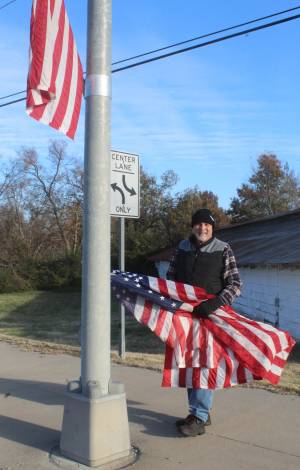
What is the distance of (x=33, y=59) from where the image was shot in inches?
200

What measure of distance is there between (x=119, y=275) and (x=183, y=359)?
109 centimetres

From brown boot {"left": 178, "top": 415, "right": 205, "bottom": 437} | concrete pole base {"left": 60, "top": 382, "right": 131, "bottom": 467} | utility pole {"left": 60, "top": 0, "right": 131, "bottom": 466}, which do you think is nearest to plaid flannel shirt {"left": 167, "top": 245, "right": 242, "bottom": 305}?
Answer: brown boot {"left": 178, "top": 415, "right": 205, "bottom": 437}

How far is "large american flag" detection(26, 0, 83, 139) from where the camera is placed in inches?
195

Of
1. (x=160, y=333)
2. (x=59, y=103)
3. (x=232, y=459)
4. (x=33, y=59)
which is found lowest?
(x=232, y=459)

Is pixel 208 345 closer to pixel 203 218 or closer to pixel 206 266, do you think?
pixel 206 266

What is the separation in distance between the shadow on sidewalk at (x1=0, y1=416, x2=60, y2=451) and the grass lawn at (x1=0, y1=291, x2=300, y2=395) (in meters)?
2.63

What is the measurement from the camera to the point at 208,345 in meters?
4.95

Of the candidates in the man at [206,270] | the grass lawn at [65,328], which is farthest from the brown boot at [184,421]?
the grass lawn at [65,328]

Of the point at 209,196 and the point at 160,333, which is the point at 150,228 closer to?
the point at 209,196

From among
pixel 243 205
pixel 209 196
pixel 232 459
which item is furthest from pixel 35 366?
pixel 243 205

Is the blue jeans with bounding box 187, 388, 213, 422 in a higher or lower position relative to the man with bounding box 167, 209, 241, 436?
lower

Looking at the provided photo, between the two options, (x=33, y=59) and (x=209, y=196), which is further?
(x=209, y=196)

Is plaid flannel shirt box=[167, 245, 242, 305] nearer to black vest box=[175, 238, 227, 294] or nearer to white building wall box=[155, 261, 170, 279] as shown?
black vest box=[175, 238, 227, 294]

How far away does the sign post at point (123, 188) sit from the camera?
8305 mm
